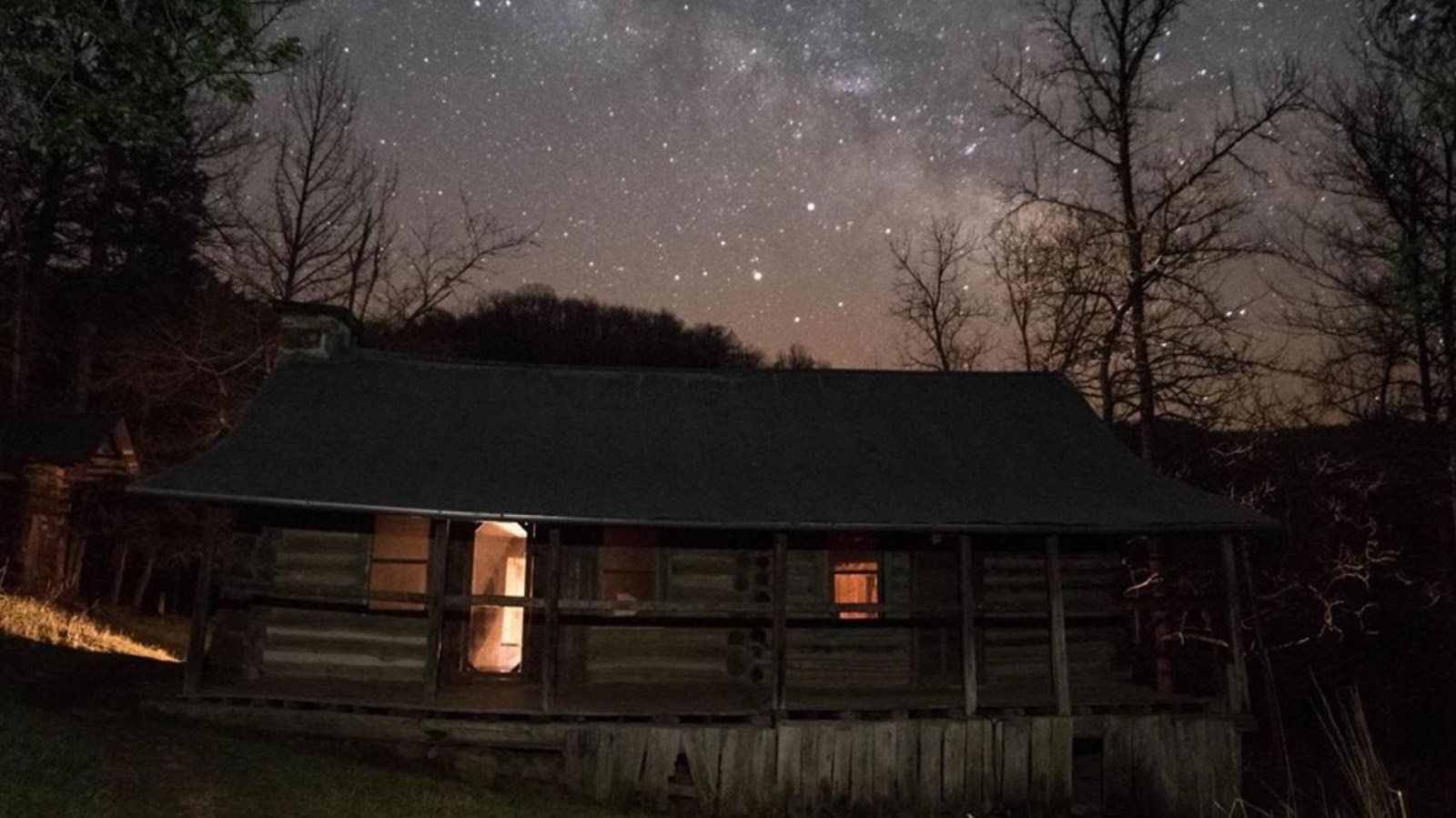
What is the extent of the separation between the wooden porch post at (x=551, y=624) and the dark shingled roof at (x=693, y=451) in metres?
0.63

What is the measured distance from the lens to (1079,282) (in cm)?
2202

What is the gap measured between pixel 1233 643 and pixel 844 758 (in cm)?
602

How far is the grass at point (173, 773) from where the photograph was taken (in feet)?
29.0

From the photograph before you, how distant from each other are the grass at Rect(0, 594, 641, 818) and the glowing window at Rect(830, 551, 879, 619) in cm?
546

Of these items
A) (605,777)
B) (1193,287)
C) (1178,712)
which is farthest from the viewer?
(1193,287)

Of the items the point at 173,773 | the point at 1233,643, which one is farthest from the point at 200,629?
the point at 1233,643

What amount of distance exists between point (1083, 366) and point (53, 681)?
20.5m

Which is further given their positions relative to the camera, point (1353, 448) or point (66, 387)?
point (66, 387)

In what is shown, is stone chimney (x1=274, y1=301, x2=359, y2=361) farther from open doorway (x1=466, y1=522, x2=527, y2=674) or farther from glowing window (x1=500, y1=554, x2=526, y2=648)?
glowing window (x1=500, y1=554, x2=526, y2=648)

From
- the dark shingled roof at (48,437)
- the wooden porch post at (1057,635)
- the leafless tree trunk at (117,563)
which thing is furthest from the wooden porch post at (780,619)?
the leafless tree trunk at (117,563)

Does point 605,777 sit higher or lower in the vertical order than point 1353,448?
lower

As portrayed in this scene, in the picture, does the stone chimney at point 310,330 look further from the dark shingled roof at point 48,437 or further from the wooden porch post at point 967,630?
the wooden porch post at point 967,630

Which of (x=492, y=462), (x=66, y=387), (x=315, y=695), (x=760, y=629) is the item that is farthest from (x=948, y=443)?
(x=66, y=387)

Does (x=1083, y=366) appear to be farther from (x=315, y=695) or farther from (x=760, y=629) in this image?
(x=315, y=695)
